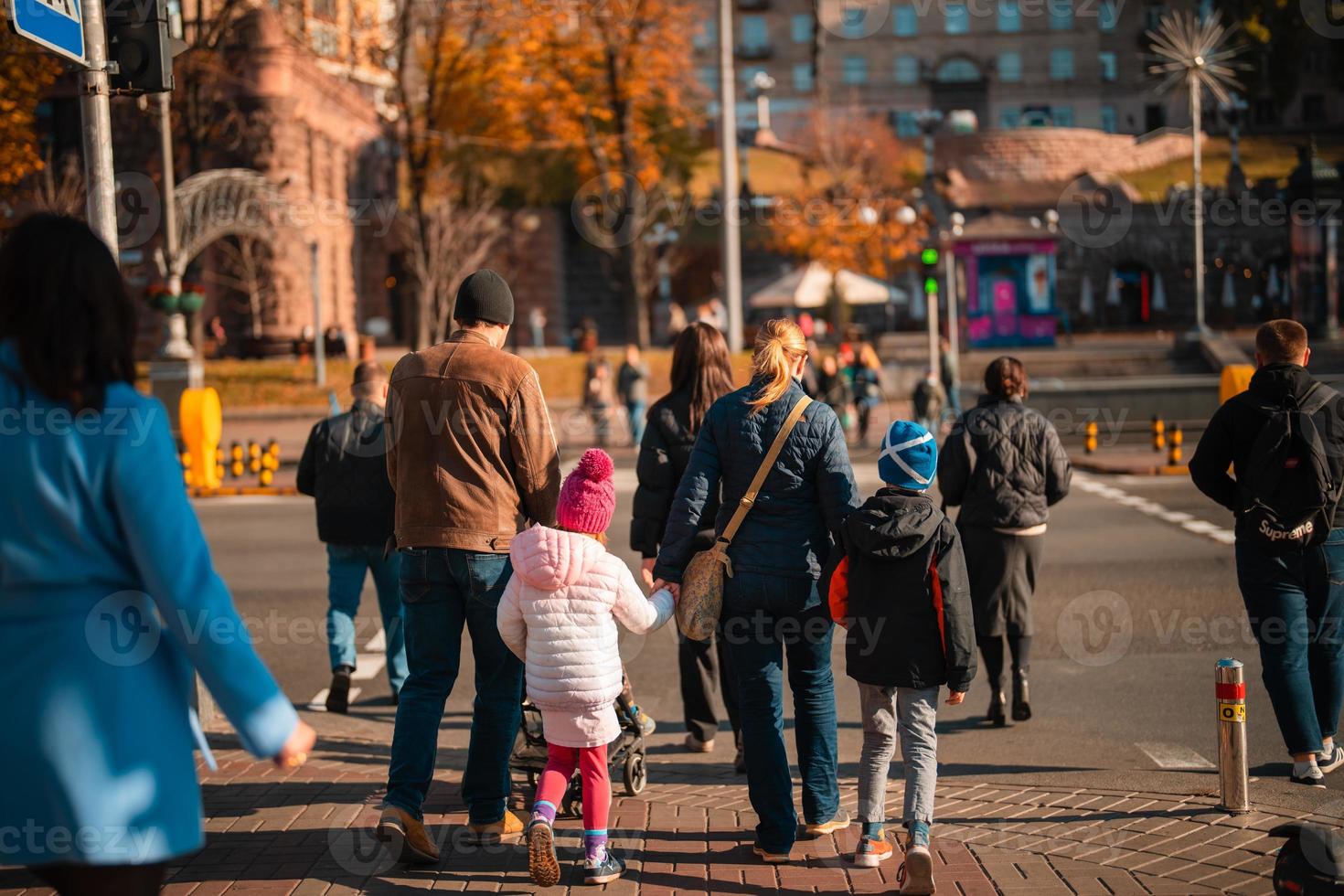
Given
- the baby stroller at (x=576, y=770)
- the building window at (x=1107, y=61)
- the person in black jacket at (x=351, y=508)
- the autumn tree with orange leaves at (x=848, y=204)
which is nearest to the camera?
the baby stroller at (x=576, y=770)

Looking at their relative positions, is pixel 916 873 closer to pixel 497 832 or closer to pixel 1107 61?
pixel 497 832

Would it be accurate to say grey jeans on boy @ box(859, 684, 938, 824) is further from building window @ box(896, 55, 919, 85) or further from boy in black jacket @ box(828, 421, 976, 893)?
building window @ box(896, 55, 919, 85)

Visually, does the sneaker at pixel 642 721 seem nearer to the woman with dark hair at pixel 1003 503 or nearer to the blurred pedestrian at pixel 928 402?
the woman with dark hair at pixel 1003 503

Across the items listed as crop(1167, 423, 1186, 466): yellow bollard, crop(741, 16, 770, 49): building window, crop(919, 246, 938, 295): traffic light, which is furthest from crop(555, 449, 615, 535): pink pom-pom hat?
crop(741, 16, 770, 49): building window

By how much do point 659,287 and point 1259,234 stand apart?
77.8 feet

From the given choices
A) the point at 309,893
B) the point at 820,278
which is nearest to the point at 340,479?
the point at 309,893

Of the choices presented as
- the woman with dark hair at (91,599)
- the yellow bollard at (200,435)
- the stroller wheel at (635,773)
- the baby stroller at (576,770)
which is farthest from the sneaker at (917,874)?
the yellow bollard at (200,435)

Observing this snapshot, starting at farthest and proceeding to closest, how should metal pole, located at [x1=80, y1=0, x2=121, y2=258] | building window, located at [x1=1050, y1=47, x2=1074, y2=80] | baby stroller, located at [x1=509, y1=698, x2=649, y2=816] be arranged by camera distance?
1. building window, located at [x1=1050, y1=47, x2=1074, y2=80]
2. metal pole, located at [x1=80, y1=0, x2=121, y2=258]
3. baby stroller, located at [x1=509, y1=698, x2=649, y2=816]

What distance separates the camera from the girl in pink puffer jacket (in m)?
4.67

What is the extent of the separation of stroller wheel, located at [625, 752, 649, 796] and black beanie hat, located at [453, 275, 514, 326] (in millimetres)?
1828

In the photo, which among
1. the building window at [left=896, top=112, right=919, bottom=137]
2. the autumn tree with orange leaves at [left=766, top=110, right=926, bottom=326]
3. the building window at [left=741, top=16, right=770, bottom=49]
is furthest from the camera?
the building window at [left=741, top=16, right=770, bottom=49]

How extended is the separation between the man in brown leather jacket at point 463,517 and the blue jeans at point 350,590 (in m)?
2.79

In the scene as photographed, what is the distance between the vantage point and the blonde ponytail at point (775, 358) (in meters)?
5.14

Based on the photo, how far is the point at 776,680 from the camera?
16.6 ft
